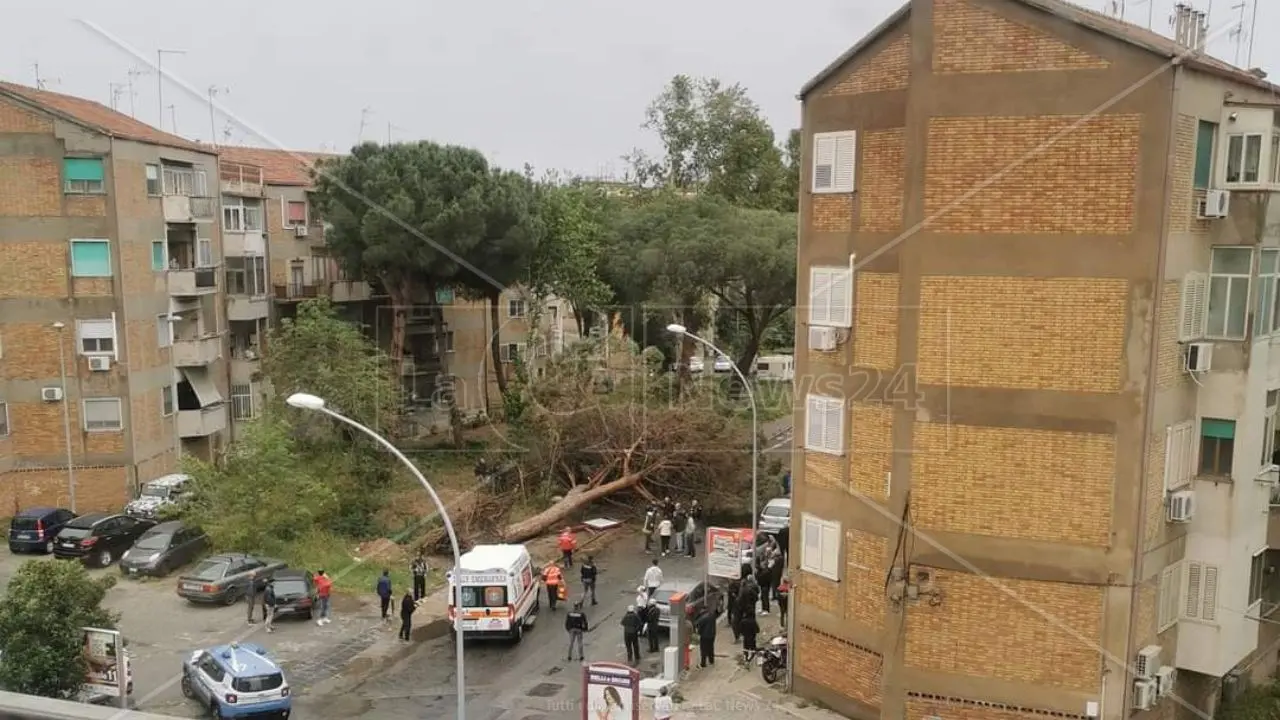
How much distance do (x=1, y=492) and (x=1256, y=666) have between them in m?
34.6

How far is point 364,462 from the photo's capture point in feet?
112

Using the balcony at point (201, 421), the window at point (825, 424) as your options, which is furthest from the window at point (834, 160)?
the balcony at point (201, 421)

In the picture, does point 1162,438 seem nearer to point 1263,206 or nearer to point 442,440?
point 1263,206

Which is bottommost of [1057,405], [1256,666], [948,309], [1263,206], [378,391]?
[1256,666]

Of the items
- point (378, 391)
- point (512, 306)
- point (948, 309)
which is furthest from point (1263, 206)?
point (512, 306)

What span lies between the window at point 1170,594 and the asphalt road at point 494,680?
9.84 metres

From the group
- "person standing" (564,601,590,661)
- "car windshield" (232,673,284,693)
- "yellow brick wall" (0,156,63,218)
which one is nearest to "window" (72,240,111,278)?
"yellow brick wall" (0,156,63,218)

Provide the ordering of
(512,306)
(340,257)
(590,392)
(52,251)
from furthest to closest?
(512,306)
(340,257)
(590,392)
(52,251)

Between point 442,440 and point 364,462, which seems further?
point 442,440

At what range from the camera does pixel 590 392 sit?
115 feet

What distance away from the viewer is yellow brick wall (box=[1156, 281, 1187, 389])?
52.8 feet

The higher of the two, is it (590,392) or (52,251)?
(52,251)

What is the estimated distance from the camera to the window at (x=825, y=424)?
63.0ft

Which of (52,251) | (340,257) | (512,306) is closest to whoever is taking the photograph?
(52,251)
